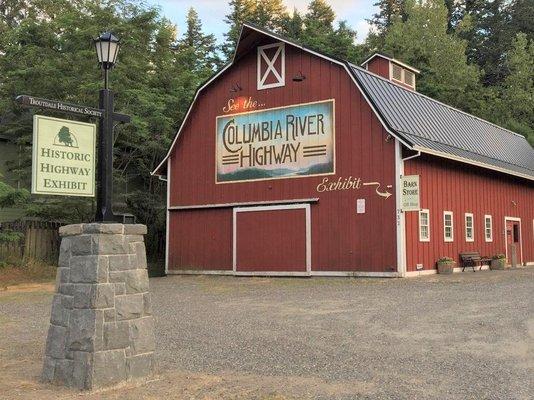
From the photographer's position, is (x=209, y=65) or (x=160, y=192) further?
(x=209, y=65)

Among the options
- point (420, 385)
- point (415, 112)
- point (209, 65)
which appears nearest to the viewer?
point (420, 385)

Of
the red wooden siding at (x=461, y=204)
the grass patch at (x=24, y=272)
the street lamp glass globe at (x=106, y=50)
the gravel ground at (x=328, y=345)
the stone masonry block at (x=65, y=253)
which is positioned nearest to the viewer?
the gravel ground at (x=328, y=345)

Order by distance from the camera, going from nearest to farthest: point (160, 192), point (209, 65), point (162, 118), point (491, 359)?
point (491, 359)
point (162, 118)
point (160, 192)
point (209, 65)

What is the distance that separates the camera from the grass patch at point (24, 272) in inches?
773

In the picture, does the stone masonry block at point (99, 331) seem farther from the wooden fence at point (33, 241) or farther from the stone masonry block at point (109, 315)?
the wooden fence at point (33, 241)

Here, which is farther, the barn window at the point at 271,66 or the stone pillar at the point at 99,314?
the barn window at the point at 271,66

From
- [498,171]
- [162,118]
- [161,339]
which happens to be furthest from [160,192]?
[161,339]

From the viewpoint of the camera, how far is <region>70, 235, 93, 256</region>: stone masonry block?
21.6 feet

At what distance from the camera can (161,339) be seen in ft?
29.3

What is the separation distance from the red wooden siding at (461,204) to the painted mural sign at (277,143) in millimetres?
2960

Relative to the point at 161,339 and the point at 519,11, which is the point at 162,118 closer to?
the point at 161,339

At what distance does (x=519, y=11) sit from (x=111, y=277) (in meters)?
60.2

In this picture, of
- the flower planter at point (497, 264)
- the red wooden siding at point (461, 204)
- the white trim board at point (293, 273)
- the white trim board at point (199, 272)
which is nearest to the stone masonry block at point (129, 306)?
the white trim board at point (293, 273)

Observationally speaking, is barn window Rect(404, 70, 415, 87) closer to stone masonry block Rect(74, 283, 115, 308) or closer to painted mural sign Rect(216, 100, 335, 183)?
painted mural sign Rect(216, 100, 335, 183)
